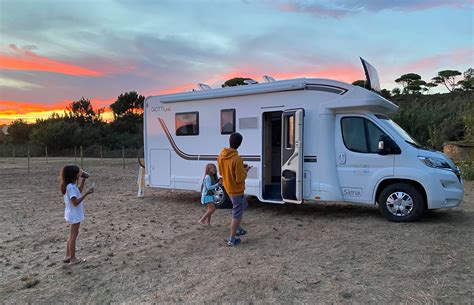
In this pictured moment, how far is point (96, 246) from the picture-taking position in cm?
611

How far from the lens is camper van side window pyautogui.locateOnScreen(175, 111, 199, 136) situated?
9594 millimetres

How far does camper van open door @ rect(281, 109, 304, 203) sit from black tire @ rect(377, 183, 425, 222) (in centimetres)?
155

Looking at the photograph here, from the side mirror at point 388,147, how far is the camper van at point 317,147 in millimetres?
17

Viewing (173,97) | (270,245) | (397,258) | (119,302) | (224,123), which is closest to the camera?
(119,302)

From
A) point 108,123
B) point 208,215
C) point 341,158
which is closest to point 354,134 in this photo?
point 341,158

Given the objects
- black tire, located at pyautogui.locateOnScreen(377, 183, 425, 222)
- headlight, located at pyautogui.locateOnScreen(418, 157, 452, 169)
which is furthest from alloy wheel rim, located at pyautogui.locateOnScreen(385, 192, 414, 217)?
headlight, located at pyautogui.locateOnScreen(418, 157, 452, 169)

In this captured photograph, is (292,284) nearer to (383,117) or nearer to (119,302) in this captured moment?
(119,302)

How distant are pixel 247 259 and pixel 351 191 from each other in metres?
3.17

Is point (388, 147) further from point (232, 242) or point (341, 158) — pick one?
point (232, 242)

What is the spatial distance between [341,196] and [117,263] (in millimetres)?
4327

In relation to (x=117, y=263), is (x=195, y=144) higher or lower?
higher

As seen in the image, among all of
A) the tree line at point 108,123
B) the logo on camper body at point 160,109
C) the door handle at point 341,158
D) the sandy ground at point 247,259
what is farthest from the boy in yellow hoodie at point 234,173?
the tree line at point 108,123

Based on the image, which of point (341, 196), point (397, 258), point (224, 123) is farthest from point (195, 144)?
point (397, 258)

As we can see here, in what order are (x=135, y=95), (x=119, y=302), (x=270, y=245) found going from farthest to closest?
(x=135, y=95) < (x=270, y=245) < (x=119, y=302)
